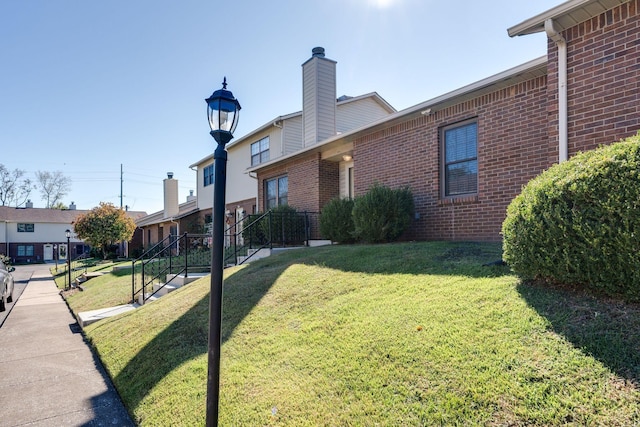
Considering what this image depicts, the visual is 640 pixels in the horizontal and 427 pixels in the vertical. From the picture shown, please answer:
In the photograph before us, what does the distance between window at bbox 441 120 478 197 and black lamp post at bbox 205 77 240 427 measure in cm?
608

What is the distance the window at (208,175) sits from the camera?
23513mm

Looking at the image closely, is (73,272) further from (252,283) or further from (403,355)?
(403,355)

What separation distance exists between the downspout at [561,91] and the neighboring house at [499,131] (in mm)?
14

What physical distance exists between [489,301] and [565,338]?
899 millimetres

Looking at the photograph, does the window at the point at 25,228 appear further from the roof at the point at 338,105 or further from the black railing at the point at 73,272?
the roof at the point at 338,105

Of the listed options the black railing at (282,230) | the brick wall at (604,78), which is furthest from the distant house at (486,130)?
the black railing at (282,230)

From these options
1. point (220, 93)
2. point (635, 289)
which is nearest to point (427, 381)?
point (635, 289)

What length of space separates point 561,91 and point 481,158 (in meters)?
2.21

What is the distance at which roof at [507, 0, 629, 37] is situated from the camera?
5121mm

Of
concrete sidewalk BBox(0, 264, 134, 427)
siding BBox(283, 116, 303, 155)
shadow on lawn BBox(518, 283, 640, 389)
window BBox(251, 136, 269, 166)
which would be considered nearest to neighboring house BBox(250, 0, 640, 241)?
shadow on lawn BBox(518, 283, 640, 389)

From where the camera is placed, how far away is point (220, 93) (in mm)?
3168

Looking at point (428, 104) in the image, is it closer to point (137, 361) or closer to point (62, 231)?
point (137, 361)

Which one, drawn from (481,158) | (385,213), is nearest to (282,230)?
(385,213)

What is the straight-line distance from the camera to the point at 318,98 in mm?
13461
